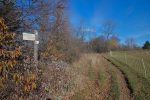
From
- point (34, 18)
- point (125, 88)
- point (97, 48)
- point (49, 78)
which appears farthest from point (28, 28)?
point (97, 48)

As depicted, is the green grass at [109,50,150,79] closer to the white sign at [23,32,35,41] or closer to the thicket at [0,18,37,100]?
the white sign at [23,32,35,41]

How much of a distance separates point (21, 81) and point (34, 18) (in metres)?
3.72

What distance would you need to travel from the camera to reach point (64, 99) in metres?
7.08

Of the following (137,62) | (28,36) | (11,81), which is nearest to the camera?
(11,81)

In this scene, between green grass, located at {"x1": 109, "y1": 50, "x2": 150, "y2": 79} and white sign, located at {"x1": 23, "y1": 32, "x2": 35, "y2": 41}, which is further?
green grass, located at {"x1": 109, "y1": 50, "x2": 150, "y2": 79}

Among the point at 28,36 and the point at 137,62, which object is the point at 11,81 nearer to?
the point at 28,36

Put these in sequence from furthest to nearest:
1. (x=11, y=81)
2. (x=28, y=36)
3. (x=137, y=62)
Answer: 1. (x=137, y=62)
2. (x=28, y=36)
3. (x=11, y=81)

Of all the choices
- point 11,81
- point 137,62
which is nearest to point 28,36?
point 11,81

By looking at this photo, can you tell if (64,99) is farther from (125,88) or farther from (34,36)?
(125,88)

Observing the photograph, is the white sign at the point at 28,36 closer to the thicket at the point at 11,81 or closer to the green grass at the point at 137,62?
the thicket at the point at 11,81

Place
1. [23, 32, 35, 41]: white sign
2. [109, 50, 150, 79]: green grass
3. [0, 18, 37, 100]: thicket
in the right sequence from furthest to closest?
[109, 50, 150, 79]: green grass → [23, 32, 35, 41]: white sign → [0, 18, 37, 100]: thicket

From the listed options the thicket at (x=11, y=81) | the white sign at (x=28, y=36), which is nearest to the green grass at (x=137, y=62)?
the white sign at (x=28, y=36)

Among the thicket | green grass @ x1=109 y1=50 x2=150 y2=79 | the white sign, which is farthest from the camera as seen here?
green grass @ x1=109 y1=50 x2=150 y2=79

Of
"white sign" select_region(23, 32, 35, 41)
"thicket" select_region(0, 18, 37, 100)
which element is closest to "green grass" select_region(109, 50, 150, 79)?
"white sign" select_region(23, 32, 35, 41)
